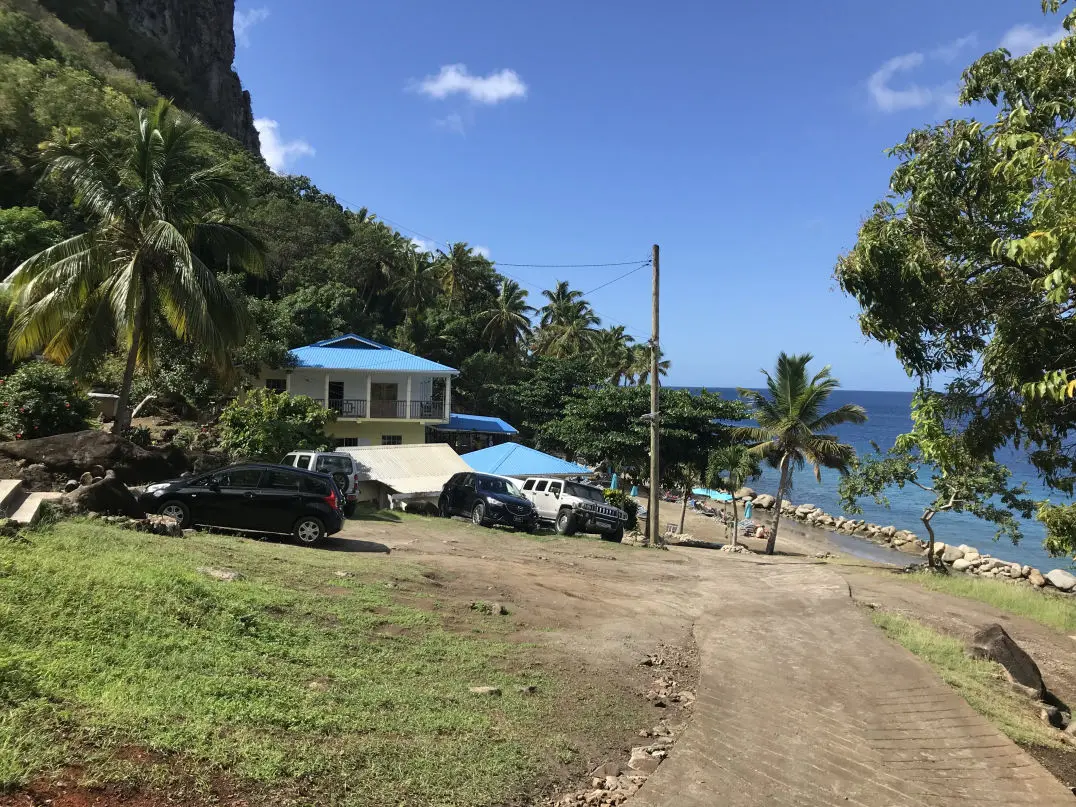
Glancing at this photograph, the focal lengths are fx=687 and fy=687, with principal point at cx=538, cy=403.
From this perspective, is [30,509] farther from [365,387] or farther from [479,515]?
[365,387]

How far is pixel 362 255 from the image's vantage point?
50.6 m

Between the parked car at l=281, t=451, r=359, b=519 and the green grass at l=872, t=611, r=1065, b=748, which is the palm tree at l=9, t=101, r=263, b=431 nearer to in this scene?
the parked car at l=281, t=451, r=359, b=519

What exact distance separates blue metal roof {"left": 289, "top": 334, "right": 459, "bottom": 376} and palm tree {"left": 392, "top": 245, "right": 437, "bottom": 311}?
14114mm

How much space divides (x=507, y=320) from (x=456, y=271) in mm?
6766

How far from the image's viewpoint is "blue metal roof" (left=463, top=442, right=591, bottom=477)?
87.4ft

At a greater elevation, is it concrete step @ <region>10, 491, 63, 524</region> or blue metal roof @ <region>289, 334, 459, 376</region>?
blue metal roof @ <region>289, 334, 459, 376</region>

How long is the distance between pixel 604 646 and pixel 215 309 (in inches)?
557

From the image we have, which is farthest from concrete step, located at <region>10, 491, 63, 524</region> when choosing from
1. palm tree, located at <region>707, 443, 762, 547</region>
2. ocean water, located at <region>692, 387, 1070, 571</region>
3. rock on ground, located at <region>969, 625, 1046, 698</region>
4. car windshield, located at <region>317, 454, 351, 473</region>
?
ocean water, located at <region>692, 387, 1070, 571</region>

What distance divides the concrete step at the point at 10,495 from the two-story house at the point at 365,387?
82.4 ft

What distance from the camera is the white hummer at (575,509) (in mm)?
20578

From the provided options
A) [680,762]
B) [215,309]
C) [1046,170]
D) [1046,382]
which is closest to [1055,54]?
[1046,170]

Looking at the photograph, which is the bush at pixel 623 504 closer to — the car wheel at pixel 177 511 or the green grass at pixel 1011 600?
the green grass at pixel 1011 600

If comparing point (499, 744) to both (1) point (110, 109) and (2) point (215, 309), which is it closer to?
→ (2) point (215, 309)

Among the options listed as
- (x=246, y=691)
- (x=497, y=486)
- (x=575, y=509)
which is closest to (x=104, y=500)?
(x=246, y=691)
